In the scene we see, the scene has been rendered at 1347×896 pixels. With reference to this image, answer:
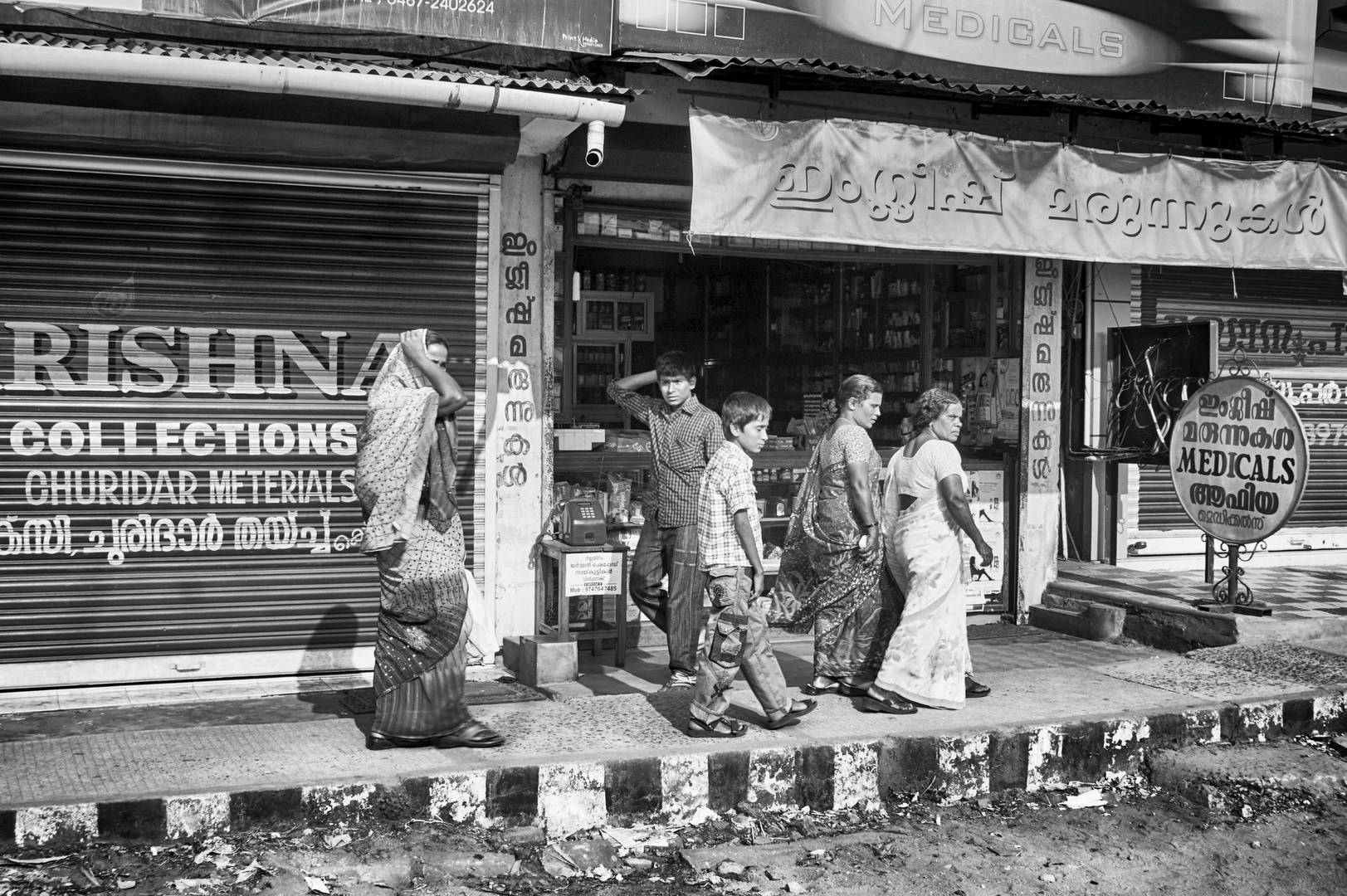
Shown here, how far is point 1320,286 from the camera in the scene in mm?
10953

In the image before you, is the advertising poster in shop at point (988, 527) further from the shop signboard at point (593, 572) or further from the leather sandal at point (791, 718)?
the leather sandal at point (791, 718)

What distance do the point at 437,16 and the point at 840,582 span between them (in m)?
3.86

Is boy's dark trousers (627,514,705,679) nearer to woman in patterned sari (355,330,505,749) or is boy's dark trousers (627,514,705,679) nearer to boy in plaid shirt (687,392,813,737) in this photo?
boy in plaid shirt (687,392,813,737)

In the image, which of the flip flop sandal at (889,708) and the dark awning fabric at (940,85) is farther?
the dark awning fabric at (940,85)

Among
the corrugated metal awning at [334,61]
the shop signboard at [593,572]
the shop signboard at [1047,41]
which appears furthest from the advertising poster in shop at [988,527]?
the corrugated metal awning at [334,61]

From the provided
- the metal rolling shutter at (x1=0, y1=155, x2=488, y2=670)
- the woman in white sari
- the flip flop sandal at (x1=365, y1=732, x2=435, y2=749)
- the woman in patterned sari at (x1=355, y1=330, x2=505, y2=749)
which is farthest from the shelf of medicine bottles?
the flip flop sandal at (x1=365, y1=732, x2=435, y2=749)

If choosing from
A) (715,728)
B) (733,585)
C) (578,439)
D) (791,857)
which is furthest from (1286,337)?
(791,857)

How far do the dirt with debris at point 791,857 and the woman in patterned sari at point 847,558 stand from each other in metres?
1.21

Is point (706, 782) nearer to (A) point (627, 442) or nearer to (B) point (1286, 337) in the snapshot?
(A) point (627, 442)

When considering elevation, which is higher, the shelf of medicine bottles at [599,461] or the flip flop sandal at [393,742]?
the shelf of medicine bottles at [599,461]

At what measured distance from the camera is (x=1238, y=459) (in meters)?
8.35

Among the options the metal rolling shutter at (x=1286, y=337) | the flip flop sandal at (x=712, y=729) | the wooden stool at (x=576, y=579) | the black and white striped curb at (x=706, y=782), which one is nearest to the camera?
the black and white striped curb at (x=706, y=782)

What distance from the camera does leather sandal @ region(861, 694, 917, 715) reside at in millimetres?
6621

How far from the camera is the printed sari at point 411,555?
5684mm
